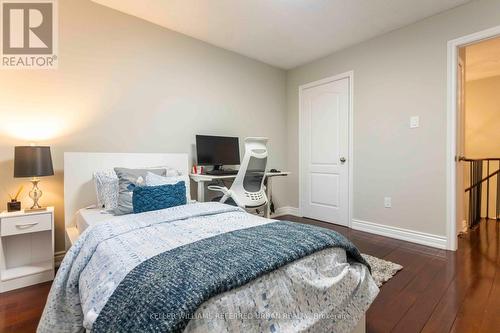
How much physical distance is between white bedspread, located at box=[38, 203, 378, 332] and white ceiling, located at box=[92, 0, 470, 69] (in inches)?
84.9

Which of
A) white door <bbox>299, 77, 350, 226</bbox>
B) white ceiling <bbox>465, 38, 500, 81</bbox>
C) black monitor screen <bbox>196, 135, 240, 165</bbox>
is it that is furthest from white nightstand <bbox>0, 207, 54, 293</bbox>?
white ceiling <bbox>465, 38, 500, 81</bbox>

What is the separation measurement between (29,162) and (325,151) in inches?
132

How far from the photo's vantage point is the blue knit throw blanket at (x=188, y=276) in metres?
0.75

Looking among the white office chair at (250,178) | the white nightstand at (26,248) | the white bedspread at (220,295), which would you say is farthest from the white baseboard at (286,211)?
the white nightstand at (26,248)

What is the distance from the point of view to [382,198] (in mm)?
3184

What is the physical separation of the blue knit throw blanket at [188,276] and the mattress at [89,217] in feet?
3.75

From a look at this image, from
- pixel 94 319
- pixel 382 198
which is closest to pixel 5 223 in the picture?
pixel 94 319

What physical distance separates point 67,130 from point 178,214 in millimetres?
1579

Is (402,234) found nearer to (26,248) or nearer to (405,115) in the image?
(405,115)

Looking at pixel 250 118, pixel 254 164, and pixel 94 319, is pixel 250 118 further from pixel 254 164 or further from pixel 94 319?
pixel 94 319

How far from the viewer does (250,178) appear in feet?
8.93

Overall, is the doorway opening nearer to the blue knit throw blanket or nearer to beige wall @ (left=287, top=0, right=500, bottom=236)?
beige wall @ (left=287, top=0, right=500, bottom=236)

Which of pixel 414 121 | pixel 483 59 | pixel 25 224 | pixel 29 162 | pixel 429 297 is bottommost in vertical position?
pixel 429 297

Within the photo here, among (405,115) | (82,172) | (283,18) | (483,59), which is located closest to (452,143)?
(405,115)
